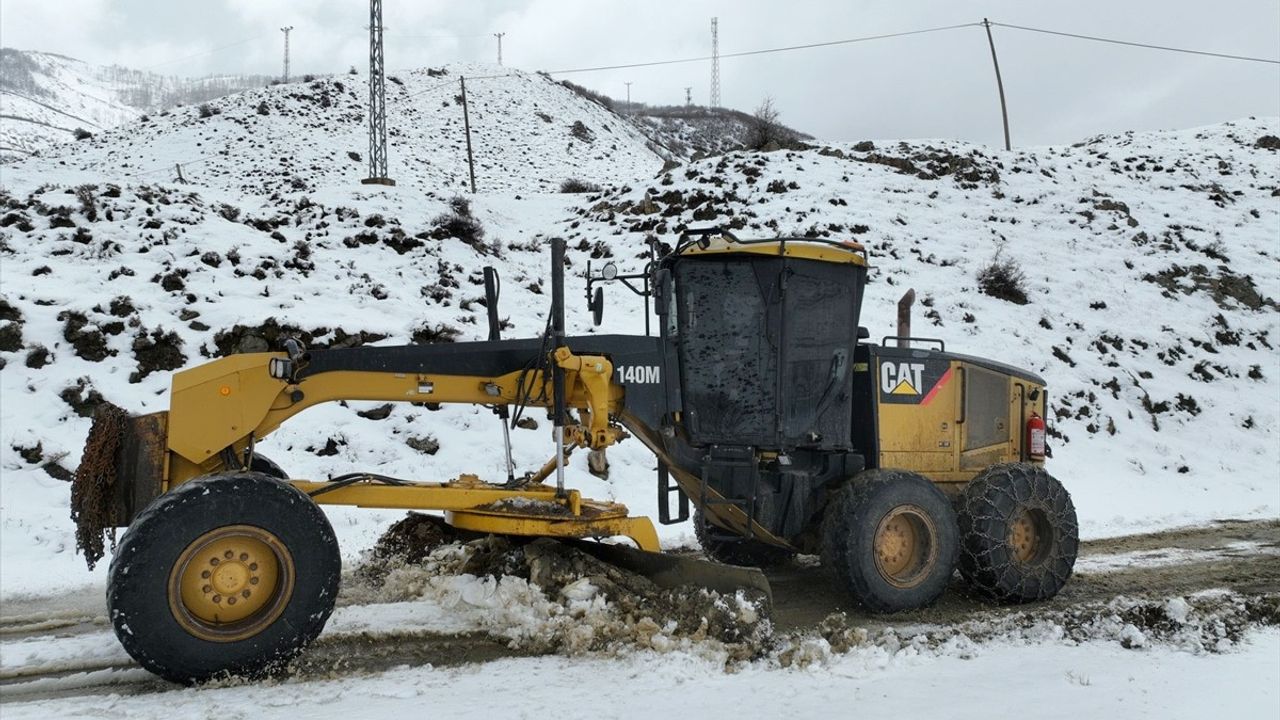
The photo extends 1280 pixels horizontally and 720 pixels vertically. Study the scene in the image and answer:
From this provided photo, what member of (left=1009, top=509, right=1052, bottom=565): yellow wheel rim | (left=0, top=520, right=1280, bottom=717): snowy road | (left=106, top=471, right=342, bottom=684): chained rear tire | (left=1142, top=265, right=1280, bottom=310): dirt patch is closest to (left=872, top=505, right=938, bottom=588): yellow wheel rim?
(left=0, top=520, right=1280, bottom=717): snowy road

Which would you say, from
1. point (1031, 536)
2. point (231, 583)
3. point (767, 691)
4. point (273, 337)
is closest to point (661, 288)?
point (767, 691)

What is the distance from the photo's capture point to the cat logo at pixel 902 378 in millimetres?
6234

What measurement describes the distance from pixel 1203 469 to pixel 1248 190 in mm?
17781

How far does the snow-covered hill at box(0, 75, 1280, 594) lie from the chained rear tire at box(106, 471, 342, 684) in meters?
3.16

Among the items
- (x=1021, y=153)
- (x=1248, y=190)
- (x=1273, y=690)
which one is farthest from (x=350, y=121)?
(x=1273, y=690)

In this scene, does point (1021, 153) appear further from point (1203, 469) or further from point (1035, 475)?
point (1035, 475)

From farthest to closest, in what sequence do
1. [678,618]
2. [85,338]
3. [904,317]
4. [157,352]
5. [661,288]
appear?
1. [157,352]
2. [85,338]
3. [904,317]
4. [661,288]
5. [678,618]

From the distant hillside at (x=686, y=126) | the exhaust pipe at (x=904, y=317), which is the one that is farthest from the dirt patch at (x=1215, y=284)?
the distant hillside at (x=686, y=126)

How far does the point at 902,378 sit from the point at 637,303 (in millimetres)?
10635

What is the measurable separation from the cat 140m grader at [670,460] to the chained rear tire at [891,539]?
1cm

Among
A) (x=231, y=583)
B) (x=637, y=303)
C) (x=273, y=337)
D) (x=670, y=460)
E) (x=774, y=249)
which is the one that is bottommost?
(x=231, y=583)

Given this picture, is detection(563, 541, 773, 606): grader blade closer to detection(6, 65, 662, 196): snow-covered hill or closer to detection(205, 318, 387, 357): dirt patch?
detection(205, 318, 387, 357): dirt patch

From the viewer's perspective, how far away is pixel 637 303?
656 inches

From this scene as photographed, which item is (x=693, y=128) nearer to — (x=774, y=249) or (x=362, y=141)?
(x=362, y=141)
